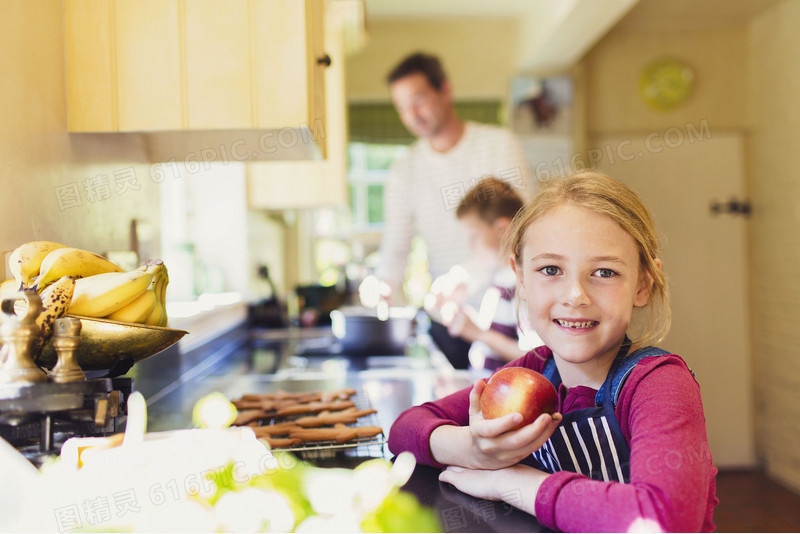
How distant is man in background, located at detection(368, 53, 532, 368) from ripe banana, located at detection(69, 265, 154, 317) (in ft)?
4.76

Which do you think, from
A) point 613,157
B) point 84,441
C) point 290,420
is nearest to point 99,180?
point 290,420

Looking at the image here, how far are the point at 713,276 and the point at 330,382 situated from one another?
317cm

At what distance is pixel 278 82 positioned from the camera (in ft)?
3.52

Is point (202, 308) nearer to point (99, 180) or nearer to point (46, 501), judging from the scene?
point (99, 180)

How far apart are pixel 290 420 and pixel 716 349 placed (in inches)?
138

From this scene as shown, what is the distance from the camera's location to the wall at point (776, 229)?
11.4ft

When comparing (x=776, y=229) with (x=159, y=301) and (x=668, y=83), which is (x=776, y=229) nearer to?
(x=668, y=83)

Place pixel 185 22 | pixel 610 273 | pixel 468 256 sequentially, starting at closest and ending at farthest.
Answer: pixel 610 273 < pixel 185 22 < pixel 468 256

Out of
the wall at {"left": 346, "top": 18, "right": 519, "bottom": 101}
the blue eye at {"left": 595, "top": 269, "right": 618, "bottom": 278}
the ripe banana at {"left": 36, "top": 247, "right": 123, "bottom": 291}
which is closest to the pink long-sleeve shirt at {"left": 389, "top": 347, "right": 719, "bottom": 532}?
the blue eye at {"left": 595, "top": 269, "right": 618, "bottom": 278}

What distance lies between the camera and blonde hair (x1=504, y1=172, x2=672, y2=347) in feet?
2.79

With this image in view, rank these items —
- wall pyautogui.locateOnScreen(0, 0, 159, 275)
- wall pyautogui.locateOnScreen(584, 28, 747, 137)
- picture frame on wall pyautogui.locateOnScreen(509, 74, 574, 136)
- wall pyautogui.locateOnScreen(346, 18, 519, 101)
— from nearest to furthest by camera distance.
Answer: wall pyautogui.locateOnScreen(0, 0, 159, 275) < wall pyautogui.locateOnScreen(584, 28, 747, 137) < picture frame on wall pyautogui.locateOnScreen(509, 74, 574, 136) < wall pyautogui.locateOnScreen(346, 18, 519, 101)

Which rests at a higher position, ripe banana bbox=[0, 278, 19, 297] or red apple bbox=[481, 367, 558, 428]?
ripe banana bbox=[0, 278, 19, 297]

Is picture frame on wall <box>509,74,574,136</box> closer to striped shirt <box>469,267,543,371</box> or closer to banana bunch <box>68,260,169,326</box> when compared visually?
striped shirt <box>469,267,543,371</box>

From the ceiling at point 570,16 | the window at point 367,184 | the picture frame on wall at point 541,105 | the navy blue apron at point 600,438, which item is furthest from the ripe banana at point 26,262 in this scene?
the window at point 367,184
